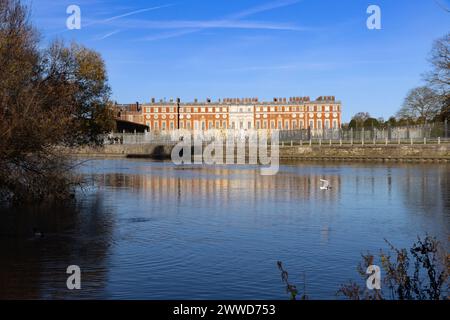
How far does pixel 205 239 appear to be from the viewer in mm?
15742

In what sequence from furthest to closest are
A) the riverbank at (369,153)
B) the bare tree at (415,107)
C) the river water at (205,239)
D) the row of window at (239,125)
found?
the row of window at (239,125), the bare tree at (415,107), the riverbank at (369,153), the river water at (205,239)

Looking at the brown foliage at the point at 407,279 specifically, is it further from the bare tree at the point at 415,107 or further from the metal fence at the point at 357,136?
the bare tree at the point at 415,107

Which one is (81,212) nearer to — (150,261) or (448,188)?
(150,261)

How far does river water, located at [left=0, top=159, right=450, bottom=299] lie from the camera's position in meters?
11.0

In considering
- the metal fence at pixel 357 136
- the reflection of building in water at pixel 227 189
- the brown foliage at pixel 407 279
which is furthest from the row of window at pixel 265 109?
the brown foliage at pixel 407 279

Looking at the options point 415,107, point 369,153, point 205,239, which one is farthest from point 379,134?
point 205,239

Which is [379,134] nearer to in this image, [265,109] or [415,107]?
[415,107]

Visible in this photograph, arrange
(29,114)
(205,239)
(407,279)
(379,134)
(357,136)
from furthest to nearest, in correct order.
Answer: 1. (357,136)
2. (379,134)
3. (29,114)
4. (205,239)
5. (407,279)

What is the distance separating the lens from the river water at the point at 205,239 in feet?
36.2

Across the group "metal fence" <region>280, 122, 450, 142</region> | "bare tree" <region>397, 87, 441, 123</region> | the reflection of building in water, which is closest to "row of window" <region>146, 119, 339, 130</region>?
"bare tree" <region>397, 87, 441, 123</region>

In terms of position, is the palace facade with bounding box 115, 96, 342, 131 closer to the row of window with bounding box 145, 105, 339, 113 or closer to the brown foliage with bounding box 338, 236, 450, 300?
the row of window with bounding box 145, 105, 339, 113

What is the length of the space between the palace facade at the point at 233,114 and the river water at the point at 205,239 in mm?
116352

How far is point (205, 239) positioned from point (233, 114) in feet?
438

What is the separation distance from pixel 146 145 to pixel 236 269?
81.6 m
